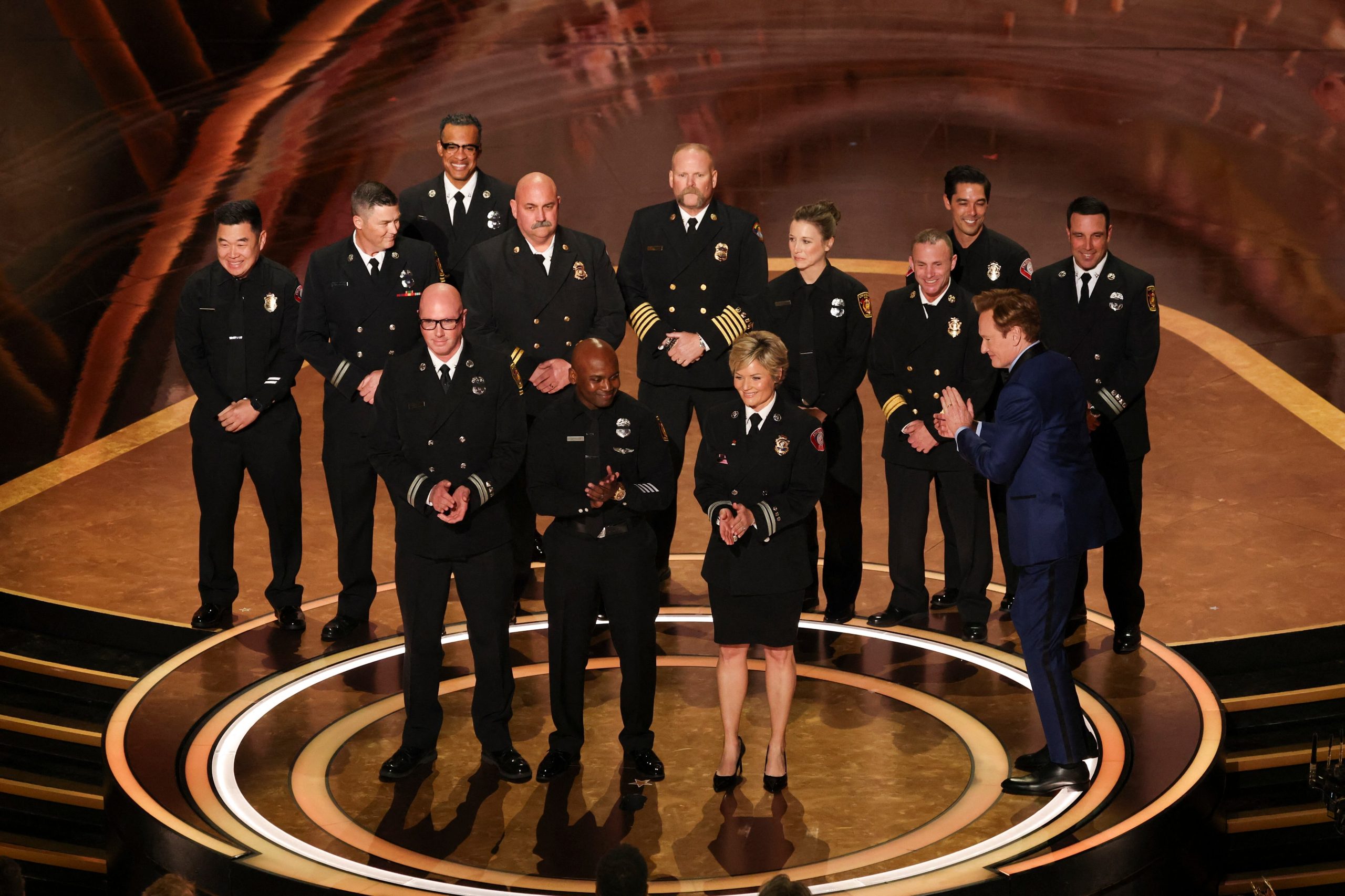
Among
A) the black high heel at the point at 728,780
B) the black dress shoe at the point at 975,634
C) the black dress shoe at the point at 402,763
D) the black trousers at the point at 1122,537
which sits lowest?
the black dress shoe at the point at 975,634

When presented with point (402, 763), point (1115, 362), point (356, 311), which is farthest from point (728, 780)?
point (356, 311)

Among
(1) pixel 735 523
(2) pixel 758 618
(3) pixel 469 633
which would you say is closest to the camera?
(1) pixel 735 523

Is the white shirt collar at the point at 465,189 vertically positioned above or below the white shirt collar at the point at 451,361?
below

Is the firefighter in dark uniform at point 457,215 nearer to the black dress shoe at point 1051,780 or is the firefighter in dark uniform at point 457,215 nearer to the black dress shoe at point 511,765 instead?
the black dress shoe at point 511,765

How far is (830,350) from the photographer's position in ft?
20.3

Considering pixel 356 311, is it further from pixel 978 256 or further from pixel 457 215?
pixel 978 256

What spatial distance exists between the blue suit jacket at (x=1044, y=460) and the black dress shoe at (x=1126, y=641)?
112 centimetres

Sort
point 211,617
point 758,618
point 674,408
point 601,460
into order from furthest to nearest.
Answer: point 211,617, point 674,408, point 601,460, point 758,618

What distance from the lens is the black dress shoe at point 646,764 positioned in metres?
5.23

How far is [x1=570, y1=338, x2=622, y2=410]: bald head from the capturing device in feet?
16.9

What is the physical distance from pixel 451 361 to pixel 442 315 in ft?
0.61

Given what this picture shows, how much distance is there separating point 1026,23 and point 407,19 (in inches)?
179

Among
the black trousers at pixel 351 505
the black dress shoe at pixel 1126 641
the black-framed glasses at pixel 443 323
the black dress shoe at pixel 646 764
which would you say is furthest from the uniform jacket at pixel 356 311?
the black dress shoe at pixel 1126 641

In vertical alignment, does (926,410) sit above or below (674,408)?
below
